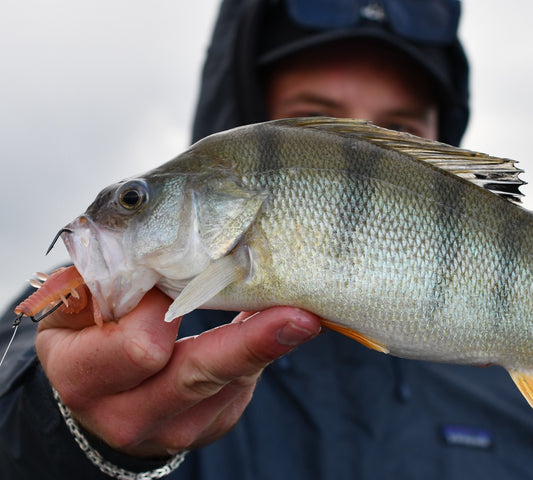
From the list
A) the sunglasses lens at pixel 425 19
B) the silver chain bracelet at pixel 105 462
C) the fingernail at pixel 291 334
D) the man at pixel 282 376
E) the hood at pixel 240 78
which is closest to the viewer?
the fingernail at pixel 291 334

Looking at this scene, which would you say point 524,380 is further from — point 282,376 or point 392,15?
point 392,15

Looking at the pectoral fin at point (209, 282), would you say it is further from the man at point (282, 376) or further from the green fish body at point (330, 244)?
the man at point (282, 376)

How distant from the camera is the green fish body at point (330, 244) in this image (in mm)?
1247

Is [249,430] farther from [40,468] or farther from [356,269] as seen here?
[356,269]

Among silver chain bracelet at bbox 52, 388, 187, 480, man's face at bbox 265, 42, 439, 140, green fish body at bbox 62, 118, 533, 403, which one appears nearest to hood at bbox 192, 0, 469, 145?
man's face at bbox 265, 42, 439, 140

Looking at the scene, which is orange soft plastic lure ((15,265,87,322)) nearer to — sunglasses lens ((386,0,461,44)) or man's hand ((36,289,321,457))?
man's hand ((36,289,321,457))

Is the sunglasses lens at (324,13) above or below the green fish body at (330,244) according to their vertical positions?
above

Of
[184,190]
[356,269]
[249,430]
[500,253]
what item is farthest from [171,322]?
[249,430]

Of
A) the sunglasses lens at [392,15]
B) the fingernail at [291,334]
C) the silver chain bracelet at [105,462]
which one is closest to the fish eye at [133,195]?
the fingernail at [291,334]

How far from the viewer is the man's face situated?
301 cm

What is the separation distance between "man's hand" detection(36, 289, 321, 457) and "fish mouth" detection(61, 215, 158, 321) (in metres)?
0.04

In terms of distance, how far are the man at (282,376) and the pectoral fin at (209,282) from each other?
4.2 inches

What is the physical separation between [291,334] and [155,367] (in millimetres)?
363

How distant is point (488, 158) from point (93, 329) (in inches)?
46.5
